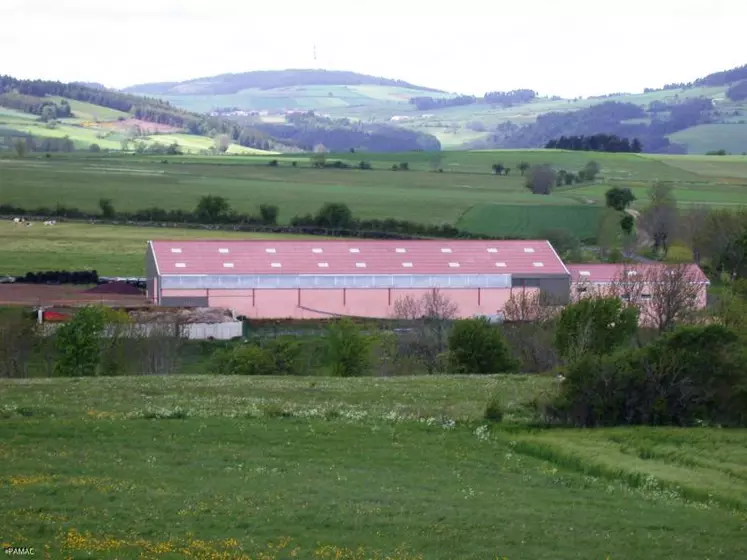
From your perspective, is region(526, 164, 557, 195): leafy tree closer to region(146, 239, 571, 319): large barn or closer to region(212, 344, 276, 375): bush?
region(146, 239, 571, 319): large barn

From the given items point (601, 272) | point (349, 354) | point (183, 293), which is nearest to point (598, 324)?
point (349, 354)

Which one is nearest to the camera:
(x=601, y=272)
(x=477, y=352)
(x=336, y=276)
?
(x=477, y=352)

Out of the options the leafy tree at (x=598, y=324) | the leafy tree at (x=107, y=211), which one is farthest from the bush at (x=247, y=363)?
the leafy tree at (x=107, y=211)

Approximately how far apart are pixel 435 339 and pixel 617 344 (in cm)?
907

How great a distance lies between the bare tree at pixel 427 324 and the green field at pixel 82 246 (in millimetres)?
15745

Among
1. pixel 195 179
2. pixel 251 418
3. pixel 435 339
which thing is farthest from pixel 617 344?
pixel 195 179

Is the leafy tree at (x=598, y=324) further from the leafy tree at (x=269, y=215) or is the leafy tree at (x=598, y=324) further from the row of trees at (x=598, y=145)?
the row of trees at (x=598, y=145)

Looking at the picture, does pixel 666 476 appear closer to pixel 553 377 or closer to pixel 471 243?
pixel 553 377

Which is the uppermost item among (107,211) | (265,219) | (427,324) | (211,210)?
(211,210)

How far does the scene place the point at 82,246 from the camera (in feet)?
219

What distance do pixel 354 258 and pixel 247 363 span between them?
1872cm

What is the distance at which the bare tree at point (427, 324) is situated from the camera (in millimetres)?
38719

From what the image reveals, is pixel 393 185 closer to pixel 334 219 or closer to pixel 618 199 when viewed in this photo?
pixel 618 199

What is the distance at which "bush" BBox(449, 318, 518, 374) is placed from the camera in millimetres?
33875
